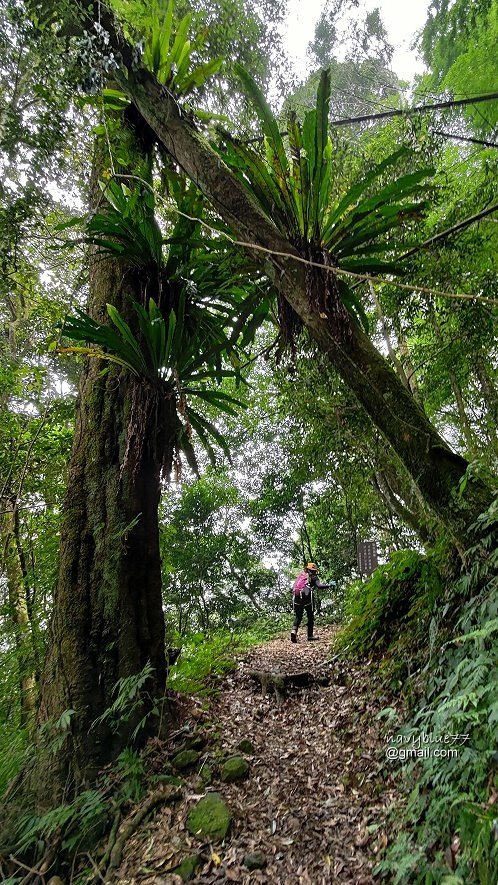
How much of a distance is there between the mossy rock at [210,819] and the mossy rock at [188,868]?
0.35ft

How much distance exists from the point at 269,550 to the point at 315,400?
23.5 ft

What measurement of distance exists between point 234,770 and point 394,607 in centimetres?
163

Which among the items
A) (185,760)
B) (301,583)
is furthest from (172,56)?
(301,583)

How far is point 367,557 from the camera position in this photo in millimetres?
5191

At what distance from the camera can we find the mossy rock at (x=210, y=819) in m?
1.77

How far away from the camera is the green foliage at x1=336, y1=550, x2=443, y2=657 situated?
2629 millimetres

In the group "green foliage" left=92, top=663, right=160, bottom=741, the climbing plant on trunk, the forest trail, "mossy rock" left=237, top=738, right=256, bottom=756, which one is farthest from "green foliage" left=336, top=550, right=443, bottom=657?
"green foliage" left=92, top=663, right=160, bottom=741

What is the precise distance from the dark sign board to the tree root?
3.60 m

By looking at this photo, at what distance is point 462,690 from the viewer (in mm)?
1437

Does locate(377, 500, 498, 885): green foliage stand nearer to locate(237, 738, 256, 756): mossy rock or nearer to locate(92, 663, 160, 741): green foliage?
locate(237, 738, 256, 756): mossy rock

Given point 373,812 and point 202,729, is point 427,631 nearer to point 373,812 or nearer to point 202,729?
point 373,812

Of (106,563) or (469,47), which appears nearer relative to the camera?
(106,563)

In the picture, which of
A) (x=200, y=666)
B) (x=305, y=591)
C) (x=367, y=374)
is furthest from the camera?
(x=305, y=591)

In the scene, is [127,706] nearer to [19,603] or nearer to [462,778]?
[19,603]
